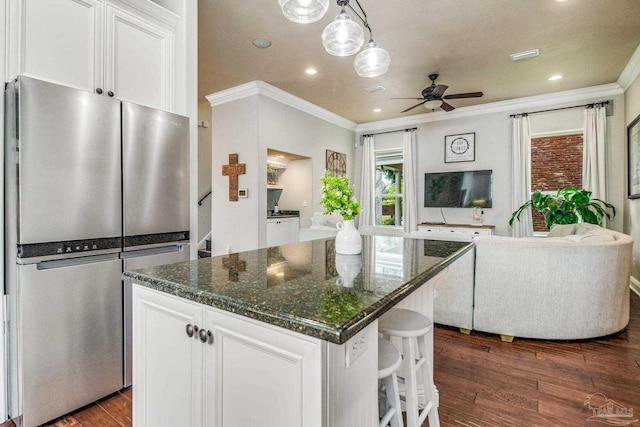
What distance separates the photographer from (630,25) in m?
3.10

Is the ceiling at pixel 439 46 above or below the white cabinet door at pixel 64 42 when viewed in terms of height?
above

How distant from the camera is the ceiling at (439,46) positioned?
A: 2873 millimetres

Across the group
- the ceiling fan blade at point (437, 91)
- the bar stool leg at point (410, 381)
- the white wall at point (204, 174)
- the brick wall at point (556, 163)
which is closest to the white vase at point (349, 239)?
the bar stool leg at point (410, 381)

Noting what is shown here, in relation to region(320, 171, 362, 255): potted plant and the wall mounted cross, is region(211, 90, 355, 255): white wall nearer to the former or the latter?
the wall mounted cross

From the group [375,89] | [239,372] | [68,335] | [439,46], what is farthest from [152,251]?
[375,89]

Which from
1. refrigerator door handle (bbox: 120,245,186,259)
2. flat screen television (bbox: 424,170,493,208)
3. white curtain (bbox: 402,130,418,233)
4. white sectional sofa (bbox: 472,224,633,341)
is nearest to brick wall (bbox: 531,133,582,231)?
flat screen television (bbox: 424,170,493,208)

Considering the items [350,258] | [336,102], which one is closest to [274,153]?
[336,102]

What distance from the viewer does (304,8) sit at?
161cm

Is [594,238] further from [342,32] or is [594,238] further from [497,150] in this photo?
[497,150]

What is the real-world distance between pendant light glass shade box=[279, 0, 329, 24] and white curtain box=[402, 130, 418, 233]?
4.92 m

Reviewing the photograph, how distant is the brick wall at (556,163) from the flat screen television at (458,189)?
1.66 m

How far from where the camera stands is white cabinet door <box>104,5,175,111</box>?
78.0 inches

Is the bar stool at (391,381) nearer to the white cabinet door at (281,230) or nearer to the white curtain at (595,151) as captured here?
the white cabinet door at (281,230)

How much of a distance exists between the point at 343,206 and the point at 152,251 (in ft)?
4.44
